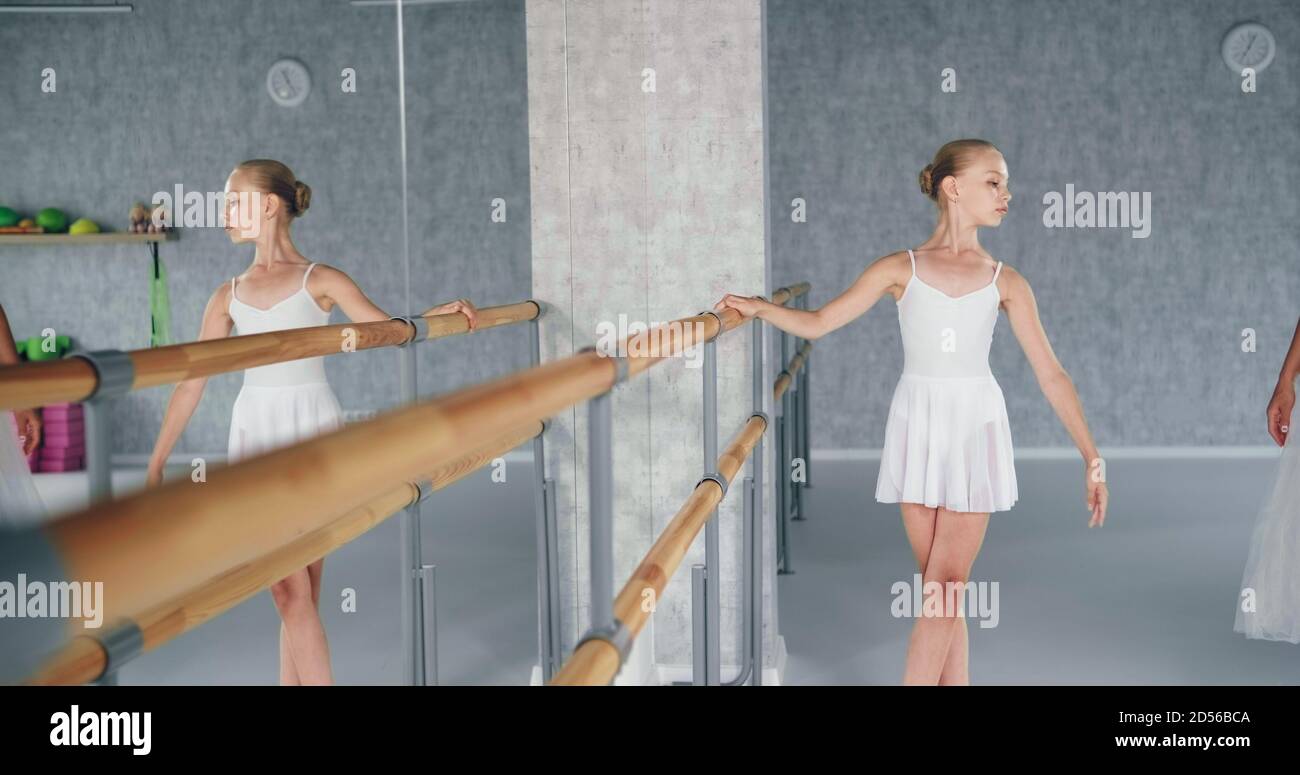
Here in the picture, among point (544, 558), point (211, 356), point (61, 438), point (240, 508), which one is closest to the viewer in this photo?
point (240, 508)

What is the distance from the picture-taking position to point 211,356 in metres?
1.34

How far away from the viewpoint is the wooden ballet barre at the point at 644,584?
3.70 feet

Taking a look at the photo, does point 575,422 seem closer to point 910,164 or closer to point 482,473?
point 482,473

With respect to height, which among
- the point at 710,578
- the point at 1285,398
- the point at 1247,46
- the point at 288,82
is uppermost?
the point at 1247,46

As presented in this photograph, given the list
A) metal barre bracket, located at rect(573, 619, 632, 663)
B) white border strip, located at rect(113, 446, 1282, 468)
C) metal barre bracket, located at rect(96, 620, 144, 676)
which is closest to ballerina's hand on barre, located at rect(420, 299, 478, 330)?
metal barre bracket, located at rect(573, 619, 632, 663)

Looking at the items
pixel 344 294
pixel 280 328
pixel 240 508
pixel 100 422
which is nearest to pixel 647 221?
pixel 344 294

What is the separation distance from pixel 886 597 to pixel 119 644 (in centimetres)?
330

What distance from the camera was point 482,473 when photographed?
2660mm

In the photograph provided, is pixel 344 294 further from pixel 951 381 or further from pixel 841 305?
pixel 951 381

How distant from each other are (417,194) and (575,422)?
1064 mm

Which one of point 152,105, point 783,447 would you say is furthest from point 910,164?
point 152,105

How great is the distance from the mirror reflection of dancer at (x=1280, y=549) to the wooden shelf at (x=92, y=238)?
286 cm

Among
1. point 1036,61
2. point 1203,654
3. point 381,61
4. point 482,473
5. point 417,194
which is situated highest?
point 1036,61

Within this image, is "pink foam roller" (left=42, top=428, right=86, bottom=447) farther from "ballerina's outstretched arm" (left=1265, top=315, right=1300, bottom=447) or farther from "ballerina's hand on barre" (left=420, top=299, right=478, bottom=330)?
"ballerina's outstretched arm" (left=1265, top=315, right=1300, bottom=447)
